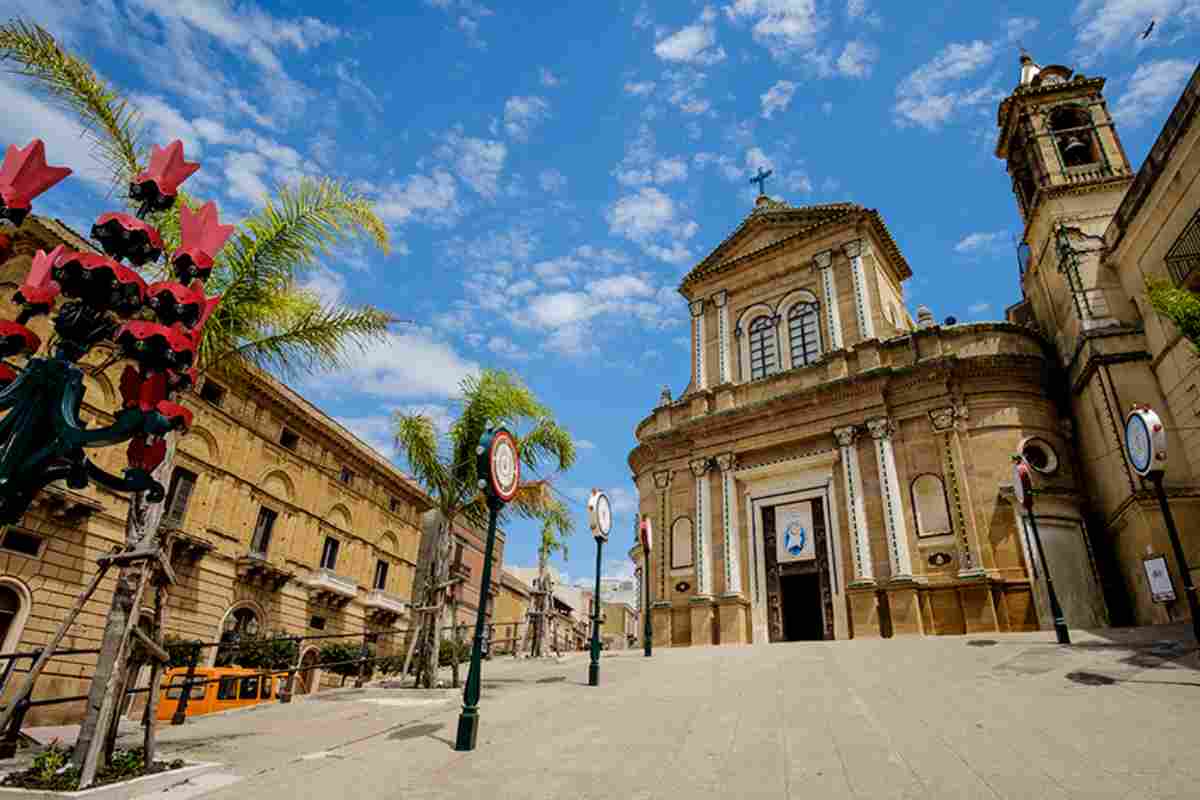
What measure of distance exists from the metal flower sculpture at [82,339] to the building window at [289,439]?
2582 cm

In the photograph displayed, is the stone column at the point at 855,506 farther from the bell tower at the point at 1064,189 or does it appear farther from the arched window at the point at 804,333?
the bell tower at the point at 1064,189

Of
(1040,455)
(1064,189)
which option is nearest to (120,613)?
(1040,455)

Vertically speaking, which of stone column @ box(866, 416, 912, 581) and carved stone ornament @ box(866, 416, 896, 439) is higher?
carved stone ornament @ box(866, 416, 896, 439)

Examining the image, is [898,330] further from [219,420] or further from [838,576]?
[219,420]

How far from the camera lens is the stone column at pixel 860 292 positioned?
67.1 feet

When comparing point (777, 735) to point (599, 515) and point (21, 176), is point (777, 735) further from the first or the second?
point (21, 176)

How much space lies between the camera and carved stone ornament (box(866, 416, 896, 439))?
18500 millimetres

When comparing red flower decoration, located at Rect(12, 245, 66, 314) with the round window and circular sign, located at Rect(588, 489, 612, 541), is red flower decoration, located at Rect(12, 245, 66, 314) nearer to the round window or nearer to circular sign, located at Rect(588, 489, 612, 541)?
circular sign, located at Rect(588, 489, 612, 541)

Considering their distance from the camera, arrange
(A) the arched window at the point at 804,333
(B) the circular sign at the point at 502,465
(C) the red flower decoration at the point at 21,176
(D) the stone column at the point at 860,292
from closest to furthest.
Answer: (C) the red flower decoration at the point at 21,176, (B) the circular sign at the point at 502,465, (D) the stone column at the point at 860,292, (A) the arched window at the point at 804,333

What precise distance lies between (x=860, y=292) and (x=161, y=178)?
2059cm

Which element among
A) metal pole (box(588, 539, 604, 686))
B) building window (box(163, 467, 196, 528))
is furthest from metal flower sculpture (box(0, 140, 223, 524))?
building window (box(163, 467, 196, 528))

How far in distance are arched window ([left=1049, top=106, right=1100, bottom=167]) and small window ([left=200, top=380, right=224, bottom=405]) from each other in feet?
98.3

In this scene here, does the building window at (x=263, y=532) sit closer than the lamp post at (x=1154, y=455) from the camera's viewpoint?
No

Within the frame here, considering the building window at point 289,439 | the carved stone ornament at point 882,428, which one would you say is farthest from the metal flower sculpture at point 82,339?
the building window at point 289,439
